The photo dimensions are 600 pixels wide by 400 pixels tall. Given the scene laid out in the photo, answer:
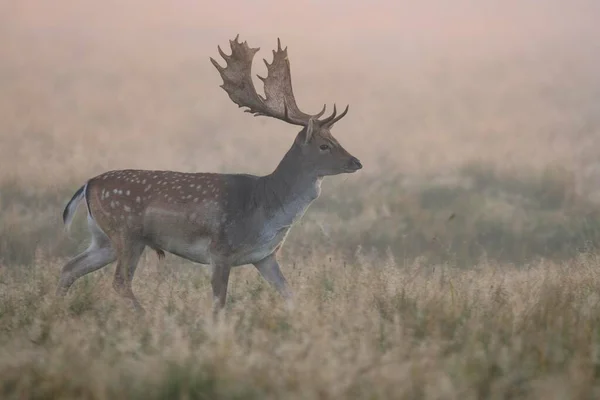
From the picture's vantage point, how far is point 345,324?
6.93 m

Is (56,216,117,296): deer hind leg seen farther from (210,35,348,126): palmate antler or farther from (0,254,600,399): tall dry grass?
(210,35,348,126): palmate antler

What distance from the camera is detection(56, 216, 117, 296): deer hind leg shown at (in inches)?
371

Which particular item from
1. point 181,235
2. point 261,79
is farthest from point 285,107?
point 181,235

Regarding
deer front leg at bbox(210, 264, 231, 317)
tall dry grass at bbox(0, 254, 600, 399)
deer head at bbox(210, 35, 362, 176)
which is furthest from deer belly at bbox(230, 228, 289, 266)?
deer head at bbox(210, 35, 362, 176)

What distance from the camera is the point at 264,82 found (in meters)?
9.62

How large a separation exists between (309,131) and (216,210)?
961mm

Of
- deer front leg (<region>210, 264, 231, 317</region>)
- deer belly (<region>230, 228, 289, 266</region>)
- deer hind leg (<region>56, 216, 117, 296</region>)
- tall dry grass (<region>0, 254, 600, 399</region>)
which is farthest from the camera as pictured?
deer hind leg (<region>56, 216, 117, 296</region>)

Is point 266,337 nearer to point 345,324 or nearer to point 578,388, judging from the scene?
point 345,324

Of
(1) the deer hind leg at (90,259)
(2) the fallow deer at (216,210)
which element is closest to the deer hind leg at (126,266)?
(2) the fallow deer at (216,210)

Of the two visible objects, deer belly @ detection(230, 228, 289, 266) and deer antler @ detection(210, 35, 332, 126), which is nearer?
deer belly @ detection(230, 228, 289, 266)

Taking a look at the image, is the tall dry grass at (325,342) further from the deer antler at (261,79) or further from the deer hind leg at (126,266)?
the deer antler at (261,79)

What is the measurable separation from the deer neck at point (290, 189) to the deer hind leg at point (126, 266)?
1.09 metres

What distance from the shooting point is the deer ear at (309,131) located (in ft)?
29.8

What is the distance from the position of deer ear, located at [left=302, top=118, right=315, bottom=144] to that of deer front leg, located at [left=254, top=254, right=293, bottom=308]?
960 mm
